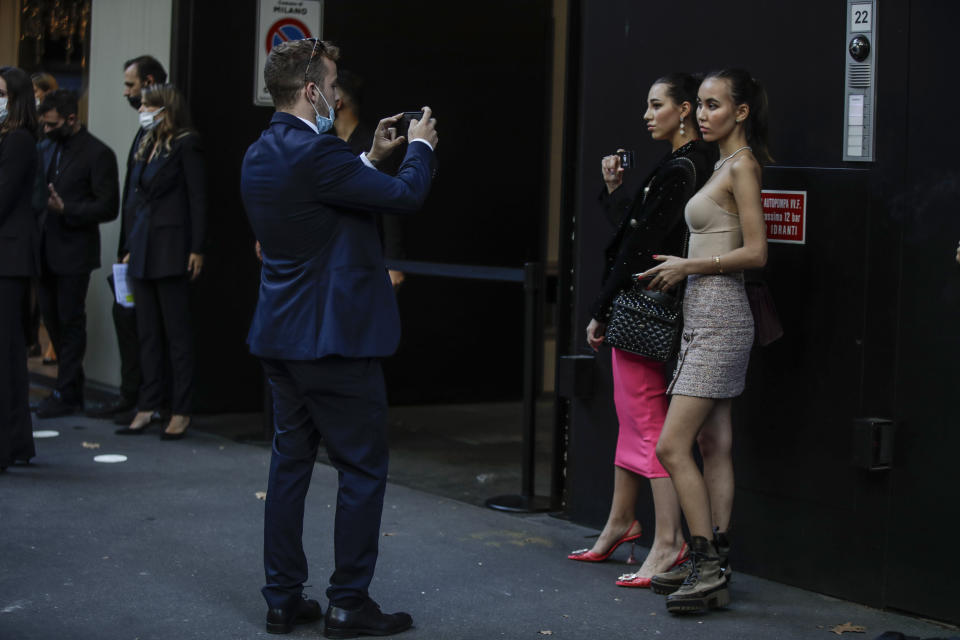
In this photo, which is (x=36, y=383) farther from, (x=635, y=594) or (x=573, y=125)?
(x=635, y=594)

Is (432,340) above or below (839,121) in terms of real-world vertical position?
below

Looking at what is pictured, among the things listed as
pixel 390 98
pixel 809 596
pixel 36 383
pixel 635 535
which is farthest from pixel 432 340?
pixel 809 596

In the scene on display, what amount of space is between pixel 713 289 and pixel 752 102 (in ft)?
2.25

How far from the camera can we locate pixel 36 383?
10367 mm

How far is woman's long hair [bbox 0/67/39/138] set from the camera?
692 centimetres

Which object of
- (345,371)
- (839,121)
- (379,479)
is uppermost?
(839,121)

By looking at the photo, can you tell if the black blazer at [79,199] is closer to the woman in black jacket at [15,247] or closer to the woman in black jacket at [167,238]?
the woman in black jacket at [167,238]

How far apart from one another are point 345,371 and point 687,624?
1.50 metres

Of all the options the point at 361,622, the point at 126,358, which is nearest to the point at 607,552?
the point at 361,622

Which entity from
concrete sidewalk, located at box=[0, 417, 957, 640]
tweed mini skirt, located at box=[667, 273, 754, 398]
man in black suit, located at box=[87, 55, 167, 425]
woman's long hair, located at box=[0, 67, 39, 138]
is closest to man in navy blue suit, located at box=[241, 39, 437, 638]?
concrete sidewalk, located at box=[0, 417, 957, 640]

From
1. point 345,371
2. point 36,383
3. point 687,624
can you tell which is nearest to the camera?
point 345,371

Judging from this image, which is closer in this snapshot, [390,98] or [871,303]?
[871,303]

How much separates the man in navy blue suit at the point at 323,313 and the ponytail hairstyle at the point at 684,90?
1.11m

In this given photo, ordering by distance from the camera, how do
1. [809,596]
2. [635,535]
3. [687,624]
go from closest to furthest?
[687,624]
[809,596]
[635,535]
